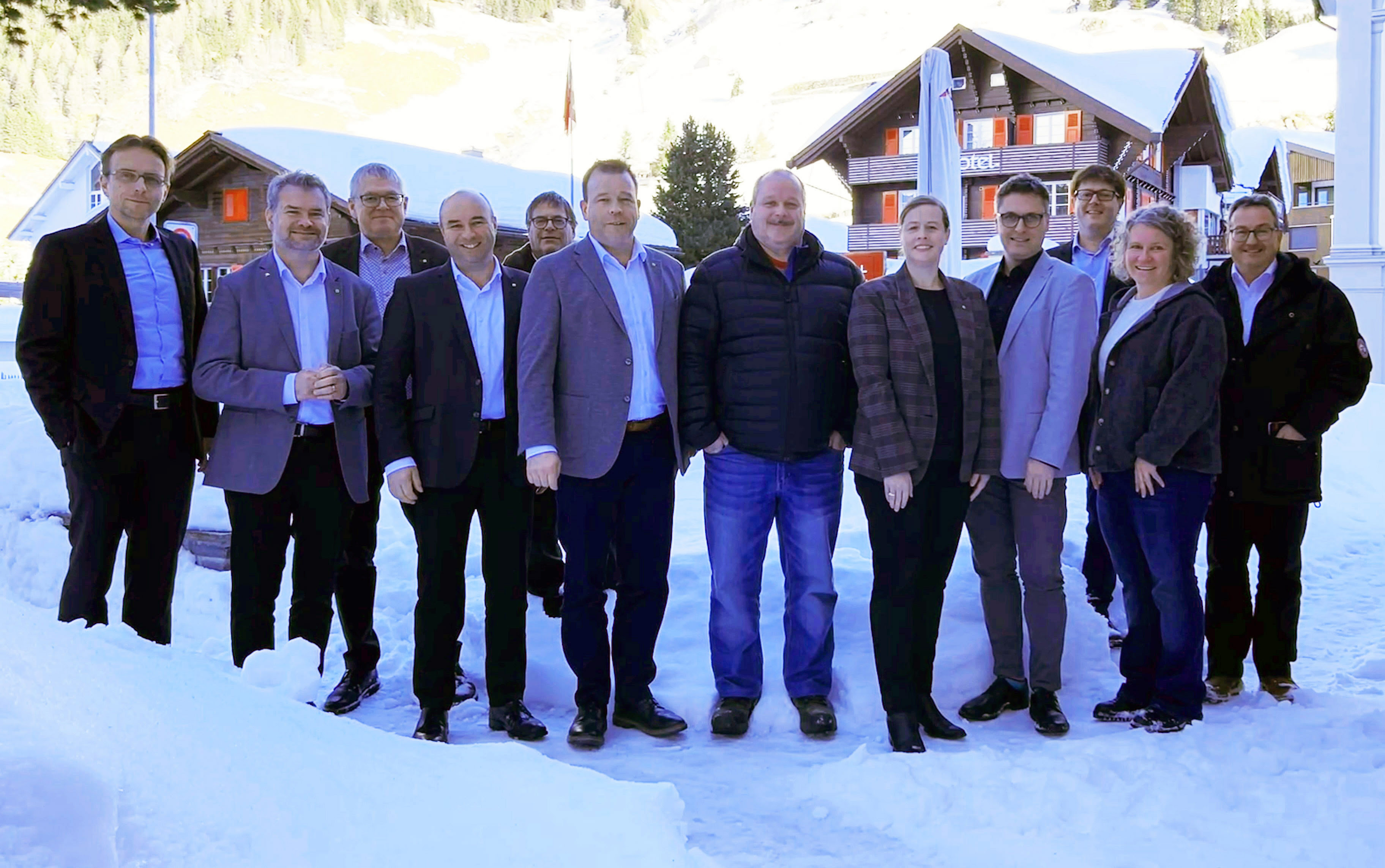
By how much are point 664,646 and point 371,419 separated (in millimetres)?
1694

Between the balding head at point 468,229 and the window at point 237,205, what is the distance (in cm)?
1940

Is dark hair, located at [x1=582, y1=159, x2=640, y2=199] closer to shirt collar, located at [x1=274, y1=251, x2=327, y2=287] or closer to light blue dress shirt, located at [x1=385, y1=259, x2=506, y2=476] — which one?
light blue dress shirt, located at [x1=385, y1=259, x2=506, y2=476]

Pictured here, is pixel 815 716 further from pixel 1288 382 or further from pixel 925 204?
pixel 1288 382

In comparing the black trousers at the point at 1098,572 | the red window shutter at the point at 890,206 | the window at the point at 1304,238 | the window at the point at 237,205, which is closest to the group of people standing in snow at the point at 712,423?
the black trousers at the point at 1098,572

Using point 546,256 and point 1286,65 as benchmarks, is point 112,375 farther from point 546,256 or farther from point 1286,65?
point 1286,65

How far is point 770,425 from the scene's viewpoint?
4.16 metres

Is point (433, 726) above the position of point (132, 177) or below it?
below

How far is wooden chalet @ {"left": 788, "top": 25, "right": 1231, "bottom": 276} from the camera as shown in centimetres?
2459

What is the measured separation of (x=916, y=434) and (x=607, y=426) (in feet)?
3.63

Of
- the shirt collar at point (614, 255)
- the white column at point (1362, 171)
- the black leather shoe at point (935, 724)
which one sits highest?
the white column at point (1362, 171)

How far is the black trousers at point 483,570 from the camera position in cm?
411

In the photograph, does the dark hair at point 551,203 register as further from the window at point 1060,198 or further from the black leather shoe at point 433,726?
the window at point 1060,198

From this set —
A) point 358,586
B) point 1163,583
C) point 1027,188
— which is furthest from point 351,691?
point 1027,188

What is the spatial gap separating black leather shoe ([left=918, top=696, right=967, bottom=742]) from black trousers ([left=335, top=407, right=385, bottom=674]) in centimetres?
226
